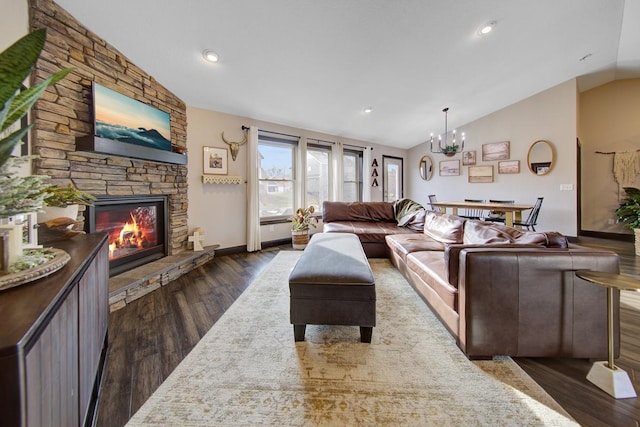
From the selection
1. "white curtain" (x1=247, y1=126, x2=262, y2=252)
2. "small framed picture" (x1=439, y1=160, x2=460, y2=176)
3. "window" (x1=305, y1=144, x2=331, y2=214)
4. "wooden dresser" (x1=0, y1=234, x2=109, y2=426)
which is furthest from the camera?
"small framed picture" (x1=439, y1=160, x2=460, y2=176)

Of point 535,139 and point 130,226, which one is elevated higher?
point 535,139

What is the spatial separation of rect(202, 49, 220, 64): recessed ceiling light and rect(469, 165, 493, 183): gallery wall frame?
6.17m

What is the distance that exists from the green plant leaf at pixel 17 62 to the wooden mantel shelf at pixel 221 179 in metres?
3.20

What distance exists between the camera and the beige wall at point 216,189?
12.6 ft

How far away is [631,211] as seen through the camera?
14.8 feet

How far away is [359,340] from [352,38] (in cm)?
299

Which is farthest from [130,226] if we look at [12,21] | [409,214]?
[409,214]

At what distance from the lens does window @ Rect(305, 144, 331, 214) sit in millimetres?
5586

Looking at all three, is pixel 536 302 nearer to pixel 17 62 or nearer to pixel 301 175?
pixel 17 62

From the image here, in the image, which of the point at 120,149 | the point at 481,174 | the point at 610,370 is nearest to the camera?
the point at 610,370

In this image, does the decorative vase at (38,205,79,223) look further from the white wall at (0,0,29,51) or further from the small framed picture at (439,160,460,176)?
the small framed picture at (439,160,460,176)

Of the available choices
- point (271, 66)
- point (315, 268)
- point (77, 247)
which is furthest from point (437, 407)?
point (271, 66)

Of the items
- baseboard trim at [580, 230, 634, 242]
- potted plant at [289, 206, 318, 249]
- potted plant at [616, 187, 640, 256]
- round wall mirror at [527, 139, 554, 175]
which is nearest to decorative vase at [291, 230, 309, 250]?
potted plant at [289, 206, 318, 249]

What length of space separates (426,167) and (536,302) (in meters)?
6.38
